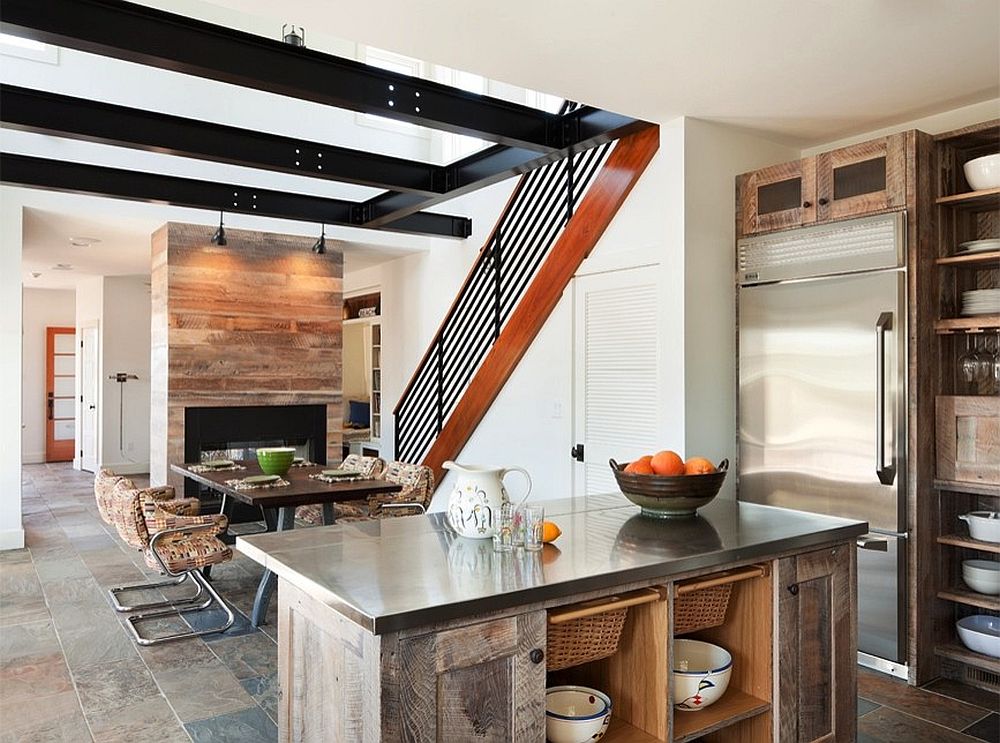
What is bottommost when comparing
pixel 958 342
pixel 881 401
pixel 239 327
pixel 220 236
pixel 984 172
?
pixel 881 401

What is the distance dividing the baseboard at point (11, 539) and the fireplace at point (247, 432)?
132 centimetres

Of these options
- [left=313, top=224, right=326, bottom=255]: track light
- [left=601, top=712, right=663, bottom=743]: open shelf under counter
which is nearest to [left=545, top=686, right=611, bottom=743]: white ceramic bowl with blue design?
[left=601, top=712, right=663, bottom=743]: open shelf under counter

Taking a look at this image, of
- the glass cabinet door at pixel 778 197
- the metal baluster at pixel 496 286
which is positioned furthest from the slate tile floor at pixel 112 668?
the glass cabinet door at pixel 778 197

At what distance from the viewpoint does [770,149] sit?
4.56 m

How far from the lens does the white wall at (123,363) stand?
1071 cm

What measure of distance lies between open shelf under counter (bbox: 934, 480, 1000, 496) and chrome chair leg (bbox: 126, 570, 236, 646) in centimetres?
372

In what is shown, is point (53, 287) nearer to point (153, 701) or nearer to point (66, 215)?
point (66, 215)

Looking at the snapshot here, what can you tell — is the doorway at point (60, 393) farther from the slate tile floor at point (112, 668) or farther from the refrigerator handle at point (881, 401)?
the refrigerator handle at point (881, 401)

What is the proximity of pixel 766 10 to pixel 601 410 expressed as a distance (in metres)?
2.68

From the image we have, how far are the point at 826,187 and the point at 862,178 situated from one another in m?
0.18

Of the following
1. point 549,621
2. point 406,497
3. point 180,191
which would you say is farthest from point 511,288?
point 549,621

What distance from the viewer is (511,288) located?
6316 mm

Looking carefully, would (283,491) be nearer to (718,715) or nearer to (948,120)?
(718,715)

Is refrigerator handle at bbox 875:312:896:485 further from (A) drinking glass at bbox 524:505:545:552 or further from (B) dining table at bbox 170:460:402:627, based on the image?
(B) dining table at bbox 170:460:402:627
